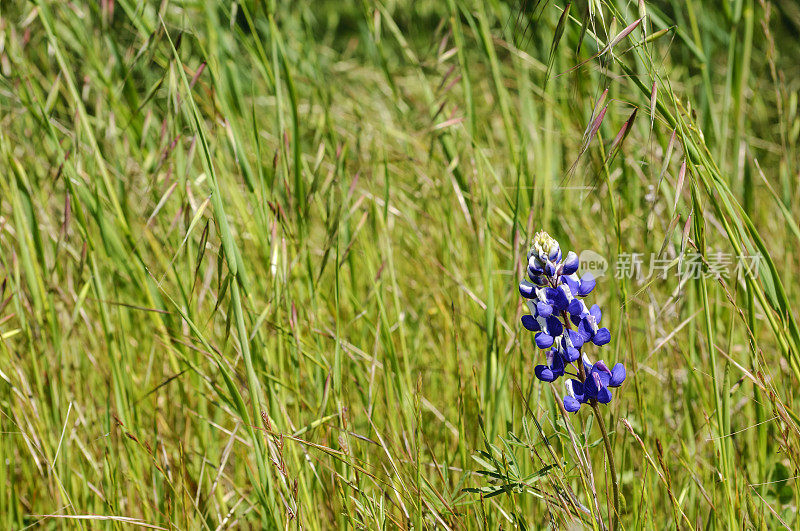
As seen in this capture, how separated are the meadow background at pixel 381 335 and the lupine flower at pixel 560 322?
93 mm

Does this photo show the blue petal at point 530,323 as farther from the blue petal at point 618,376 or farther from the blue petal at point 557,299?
the blue petal at point 618,376

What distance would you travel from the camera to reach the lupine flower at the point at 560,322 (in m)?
1.05

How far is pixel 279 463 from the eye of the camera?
1193 millimetres

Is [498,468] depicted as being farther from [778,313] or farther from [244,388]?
[244,388]

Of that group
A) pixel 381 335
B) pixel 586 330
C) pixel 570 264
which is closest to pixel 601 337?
pixel 586 330

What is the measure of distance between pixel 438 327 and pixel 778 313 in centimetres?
Answer: 98

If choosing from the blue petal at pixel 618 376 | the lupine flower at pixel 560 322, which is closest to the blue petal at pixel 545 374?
the lupine flower at pixel 560 322

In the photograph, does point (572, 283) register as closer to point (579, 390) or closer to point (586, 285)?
point (586, 285)

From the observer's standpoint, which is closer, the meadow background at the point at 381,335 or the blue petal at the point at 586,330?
the blue petal at the point at 586,330

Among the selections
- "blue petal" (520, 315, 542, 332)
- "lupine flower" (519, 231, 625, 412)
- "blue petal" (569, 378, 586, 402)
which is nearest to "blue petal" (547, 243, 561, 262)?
"lupine flower" (519, 231, 625, 412)

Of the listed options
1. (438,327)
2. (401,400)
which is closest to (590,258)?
(438,327)

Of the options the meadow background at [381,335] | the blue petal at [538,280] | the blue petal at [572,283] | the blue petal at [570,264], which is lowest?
the meadow background at [381,335]

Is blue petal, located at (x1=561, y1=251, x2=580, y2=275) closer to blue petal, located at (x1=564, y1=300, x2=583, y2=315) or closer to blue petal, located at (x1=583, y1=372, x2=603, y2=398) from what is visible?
blue petal, located at (x1=564, y1=300, x2=583, y2=315)

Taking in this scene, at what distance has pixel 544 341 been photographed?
1.04m
